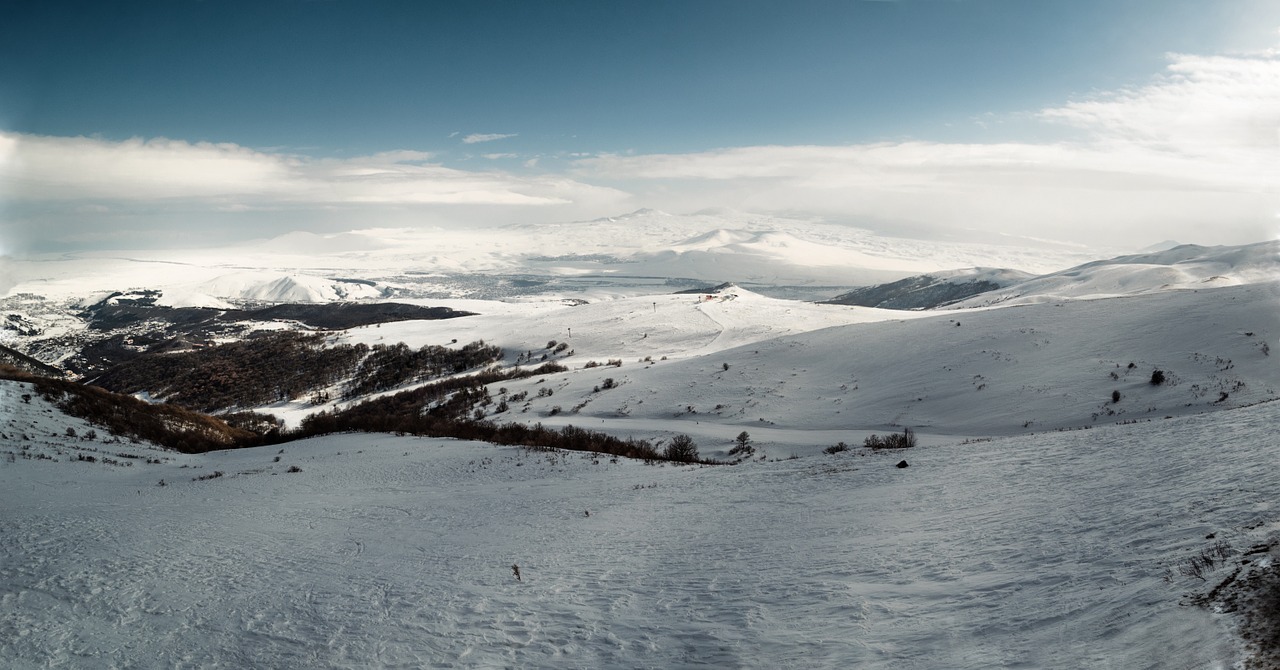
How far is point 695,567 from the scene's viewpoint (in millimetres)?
8125

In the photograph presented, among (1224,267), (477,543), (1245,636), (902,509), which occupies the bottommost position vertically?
(477,543)

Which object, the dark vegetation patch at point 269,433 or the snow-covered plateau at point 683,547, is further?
the dark vegetation patch at point 269,433

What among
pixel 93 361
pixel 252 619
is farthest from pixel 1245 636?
pixel 93 361

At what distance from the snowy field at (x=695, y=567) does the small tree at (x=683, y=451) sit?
23.6ft

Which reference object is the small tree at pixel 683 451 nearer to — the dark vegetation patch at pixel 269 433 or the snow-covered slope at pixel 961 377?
the dark vegetation patch at pixel 269 433

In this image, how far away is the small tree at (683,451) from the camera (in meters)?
20.8

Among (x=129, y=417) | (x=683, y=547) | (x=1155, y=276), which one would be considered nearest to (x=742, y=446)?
(x=683, y=547)

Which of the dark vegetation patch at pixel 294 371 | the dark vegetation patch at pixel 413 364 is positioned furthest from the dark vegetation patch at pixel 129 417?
the dark vegetation patch at pixel 294 371

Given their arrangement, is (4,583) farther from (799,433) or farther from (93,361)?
(93,361)

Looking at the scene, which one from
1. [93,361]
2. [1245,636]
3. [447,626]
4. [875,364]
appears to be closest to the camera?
[1245,636]

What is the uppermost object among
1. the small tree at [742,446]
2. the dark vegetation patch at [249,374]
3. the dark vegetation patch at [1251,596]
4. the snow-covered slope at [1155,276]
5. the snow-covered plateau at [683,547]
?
the snow-covered slope at [1155,276]

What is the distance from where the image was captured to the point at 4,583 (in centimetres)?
759

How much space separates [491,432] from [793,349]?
67.7ft

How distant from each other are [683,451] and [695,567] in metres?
13.7
